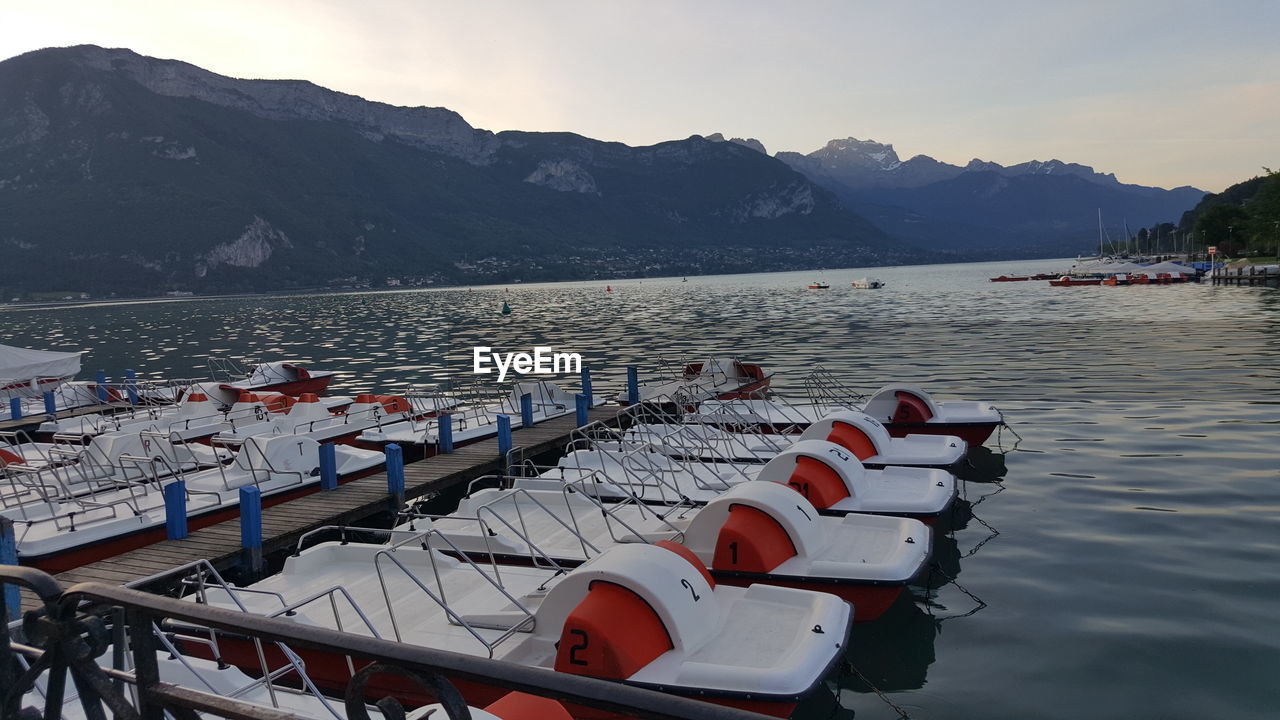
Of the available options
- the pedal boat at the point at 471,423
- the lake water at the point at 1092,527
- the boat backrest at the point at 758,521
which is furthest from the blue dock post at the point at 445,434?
the lake water at the point at 1092,527

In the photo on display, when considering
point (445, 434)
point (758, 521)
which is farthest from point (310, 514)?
point (758, 521)

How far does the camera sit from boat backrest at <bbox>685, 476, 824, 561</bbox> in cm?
1097

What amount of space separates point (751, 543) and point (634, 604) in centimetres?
302

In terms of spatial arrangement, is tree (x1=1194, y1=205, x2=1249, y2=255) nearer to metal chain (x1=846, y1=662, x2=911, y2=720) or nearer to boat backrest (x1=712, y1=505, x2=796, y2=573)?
boat backrest (x1=712, y1=505, x2=796, y2=573)

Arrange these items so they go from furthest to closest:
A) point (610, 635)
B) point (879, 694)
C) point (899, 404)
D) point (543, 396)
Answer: point (543, 396)
point (899, 404)
point (879, 694)
point (610, 635)

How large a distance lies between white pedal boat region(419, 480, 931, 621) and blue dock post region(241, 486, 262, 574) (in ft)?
10.8

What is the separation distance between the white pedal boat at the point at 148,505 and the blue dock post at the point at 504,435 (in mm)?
2917

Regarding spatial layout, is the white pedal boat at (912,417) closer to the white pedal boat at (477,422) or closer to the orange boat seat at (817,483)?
the orange boat seat at (817,483)

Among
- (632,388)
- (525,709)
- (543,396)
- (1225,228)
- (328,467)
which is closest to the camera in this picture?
(525,709)

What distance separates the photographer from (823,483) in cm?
1354

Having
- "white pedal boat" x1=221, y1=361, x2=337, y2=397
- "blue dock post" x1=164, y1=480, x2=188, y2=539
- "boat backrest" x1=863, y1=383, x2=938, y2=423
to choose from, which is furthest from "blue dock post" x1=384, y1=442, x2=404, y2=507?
"white pedal boat" x1=221, y1=361, x2=337, y2=397

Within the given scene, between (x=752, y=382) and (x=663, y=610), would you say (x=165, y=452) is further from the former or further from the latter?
(x=752, y=382)

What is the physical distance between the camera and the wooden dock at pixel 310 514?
12.7 metres

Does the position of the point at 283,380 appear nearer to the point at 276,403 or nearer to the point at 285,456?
the point at 276,403
